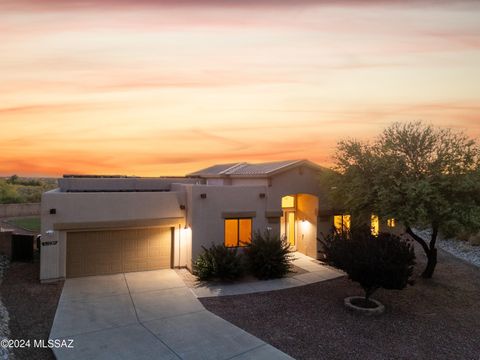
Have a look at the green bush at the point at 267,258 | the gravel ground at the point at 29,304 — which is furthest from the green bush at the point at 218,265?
the gravel ground at the point at 29,304

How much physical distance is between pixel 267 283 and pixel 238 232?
3.24 metres

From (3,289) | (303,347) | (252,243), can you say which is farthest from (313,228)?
(3,289)

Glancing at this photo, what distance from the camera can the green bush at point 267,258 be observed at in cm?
1694

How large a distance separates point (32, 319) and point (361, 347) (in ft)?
33.9

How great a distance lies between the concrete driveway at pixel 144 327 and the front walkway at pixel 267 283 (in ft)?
2.17

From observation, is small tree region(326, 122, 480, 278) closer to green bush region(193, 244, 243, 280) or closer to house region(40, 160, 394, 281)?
house region(40, 160, 394, 281)

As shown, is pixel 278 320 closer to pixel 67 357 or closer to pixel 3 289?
pixel 67 357

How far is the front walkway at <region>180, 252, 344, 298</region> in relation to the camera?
1506 centimetres

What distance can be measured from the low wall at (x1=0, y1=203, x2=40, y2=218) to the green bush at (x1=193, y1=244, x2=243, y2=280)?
31.7 m

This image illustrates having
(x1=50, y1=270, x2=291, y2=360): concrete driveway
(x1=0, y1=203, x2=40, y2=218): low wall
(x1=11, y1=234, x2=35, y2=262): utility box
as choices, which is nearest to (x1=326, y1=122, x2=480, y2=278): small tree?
(x1=50, y1=270, x2=291, y2=360): concrete driveway

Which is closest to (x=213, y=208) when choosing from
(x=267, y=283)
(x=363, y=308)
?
(x=267, y=283)

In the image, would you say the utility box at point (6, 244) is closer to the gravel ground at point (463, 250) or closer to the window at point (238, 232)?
the window at point (238, 232)

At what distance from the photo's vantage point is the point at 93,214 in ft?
55.2

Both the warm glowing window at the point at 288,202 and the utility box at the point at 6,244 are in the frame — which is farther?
the warm glowing window at the point at 288,202
